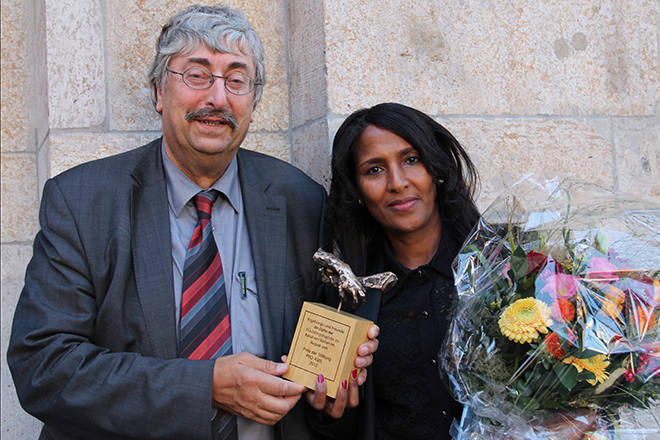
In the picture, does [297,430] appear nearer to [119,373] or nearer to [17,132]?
[119,373]

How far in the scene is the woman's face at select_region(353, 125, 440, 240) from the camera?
2.06 m

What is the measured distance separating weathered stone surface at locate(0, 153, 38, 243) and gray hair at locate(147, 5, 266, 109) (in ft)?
3.83

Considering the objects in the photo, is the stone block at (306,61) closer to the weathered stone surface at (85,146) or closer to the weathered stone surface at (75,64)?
the weathered stone surface at (85,146)

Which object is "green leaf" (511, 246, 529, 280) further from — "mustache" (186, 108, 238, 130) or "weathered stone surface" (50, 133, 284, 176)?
"weathered stone surface" (50, 133, 284, 176)

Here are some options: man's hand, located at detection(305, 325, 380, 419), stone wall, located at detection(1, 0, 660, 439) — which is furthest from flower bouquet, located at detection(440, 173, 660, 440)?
stone wall, located at detection(1, 0, 660, 439)

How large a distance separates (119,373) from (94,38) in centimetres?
175

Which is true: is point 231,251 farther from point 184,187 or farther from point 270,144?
point 270,144

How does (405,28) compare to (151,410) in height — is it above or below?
above

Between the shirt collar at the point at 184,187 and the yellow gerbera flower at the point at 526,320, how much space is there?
48.2 inches

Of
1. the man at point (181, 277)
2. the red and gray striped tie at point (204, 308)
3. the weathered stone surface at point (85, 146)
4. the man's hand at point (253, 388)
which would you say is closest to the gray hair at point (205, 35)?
the man at point (181, 277)

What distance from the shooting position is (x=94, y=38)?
261 centimetres

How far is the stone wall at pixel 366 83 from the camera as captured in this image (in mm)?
2586

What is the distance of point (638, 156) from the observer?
301cm

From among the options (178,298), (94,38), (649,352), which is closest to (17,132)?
(94,38)
